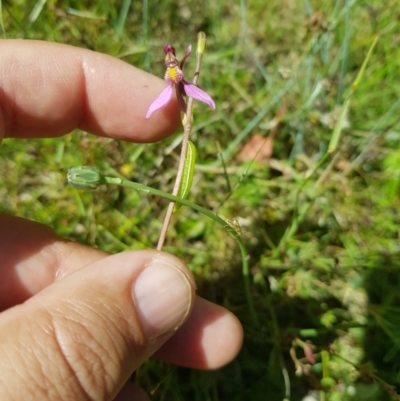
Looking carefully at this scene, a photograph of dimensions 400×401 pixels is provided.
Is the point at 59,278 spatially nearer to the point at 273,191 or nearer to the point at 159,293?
the point at 159,293

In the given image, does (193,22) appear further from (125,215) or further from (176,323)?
(176,323)

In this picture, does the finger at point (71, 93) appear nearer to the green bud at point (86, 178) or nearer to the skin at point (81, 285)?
the skin at point (81, 285)

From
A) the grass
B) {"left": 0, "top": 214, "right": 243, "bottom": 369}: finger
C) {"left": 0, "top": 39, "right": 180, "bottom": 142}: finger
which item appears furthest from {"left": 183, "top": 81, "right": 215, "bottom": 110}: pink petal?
{"left": 0, "top": 214, "right": 243, "bottom": 369}: finger

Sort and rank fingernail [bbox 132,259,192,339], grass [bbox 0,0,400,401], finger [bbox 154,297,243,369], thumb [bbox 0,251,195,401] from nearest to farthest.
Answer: thumb [bbox 0,251,195,401], fingernail [bbox 132,259,192,339], finger [bbox 154,297,243,369], grass [bbox 0,0,400,401]

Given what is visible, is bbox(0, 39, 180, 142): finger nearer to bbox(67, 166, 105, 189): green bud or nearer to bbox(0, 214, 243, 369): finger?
bbox(0, 214, 243, 369): finger

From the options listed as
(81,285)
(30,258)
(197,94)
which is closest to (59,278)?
(30,258)

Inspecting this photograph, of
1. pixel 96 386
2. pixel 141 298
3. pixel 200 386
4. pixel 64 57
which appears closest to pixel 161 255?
pixel 141 298

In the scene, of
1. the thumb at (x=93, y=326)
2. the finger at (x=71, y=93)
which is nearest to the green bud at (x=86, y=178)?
the thumb at (x=93, y=326)

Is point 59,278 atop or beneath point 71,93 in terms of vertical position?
beneath
